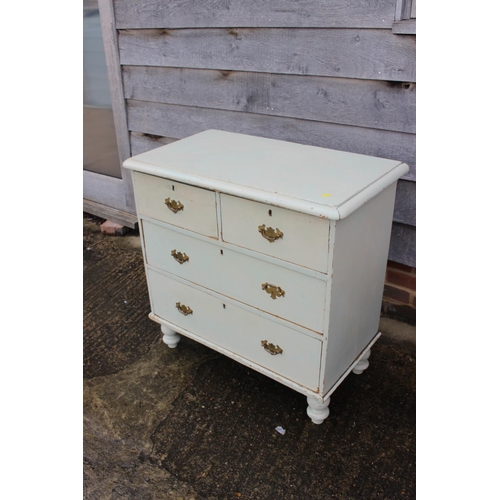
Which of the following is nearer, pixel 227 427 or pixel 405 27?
pixel 405 27

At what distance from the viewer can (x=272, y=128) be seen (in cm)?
253

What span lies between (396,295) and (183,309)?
1.13 metres

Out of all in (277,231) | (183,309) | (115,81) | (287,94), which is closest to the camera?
(277,231)

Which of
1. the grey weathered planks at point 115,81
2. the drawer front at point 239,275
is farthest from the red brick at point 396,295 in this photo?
the grey weathered planks at point 115,81

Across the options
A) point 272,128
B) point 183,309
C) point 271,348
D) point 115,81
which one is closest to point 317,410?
A: point 271,348

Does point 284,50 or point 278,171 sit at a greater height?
point 284,50

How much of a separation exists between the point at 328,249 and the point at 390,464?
3.00 ft

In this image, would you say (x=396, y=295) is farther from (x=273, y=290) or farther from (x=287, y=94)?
(x=287, y=94)

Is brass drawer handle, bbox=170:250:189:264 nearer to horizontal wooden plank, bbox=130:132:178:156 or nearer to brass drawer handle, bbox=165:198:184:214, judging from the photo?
brass drawer handle, bbox=165:198:184:214

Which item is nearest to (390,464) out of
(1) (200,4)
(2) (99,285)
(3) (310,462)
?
(3) (310,462)

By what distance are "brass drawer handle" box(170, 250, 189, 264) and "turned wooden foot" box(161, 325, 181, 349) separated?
48 centimetres

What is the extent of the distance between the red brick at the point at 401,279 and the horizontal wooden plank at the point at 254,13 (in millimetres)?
1179

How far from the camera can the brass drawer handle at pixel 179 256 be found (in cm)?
208

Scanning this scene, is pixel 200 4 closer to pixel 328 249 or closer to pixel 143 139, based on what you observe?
pixel 143 139
